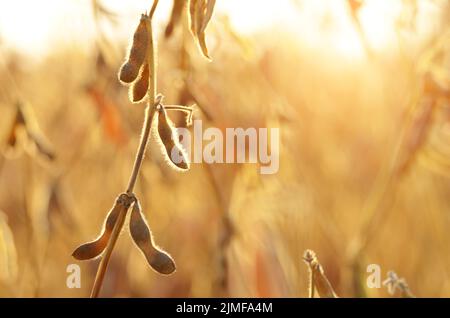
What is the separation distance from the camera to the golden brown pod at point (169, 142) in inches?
21.8

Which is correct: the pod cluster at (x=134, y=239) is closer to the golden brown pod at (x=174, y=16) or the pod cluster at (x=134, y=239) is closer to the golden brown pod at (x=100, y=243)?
the golden brown pod at (x=100, y=243)

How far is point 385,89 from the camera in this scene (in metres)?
1.97

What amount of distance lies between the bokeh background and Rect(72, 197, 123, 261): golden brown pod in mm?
230

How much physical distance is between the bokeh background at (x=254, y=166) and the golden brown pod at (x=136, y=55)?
208 millimetres

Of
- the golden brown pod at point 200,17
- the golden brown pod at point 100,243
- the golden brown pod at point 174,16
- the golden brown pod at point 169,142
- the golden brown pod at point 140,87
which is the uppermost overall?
the golden brown pod at point 174,16

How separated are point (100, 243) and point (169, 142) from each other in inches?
3.5

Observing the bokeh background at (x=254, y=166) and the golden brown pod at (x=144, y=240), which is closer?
the golden brown pod at (x=144, y=240)

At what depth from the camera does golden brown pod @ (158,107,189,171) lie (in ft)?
1.82

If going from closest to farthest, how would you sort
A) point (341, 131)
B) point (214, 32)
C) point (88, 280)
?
point (214, 32)
point (88, 280)
point (341, 131)

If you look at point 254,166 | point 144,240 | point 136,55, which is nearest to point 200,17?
point 136,55

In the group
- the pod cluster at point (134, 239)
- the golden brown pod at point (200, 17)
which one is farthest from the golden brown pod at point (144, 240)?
the golden brown pod at point (200, 17)

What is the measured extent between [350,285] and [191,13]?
642 millimetres
